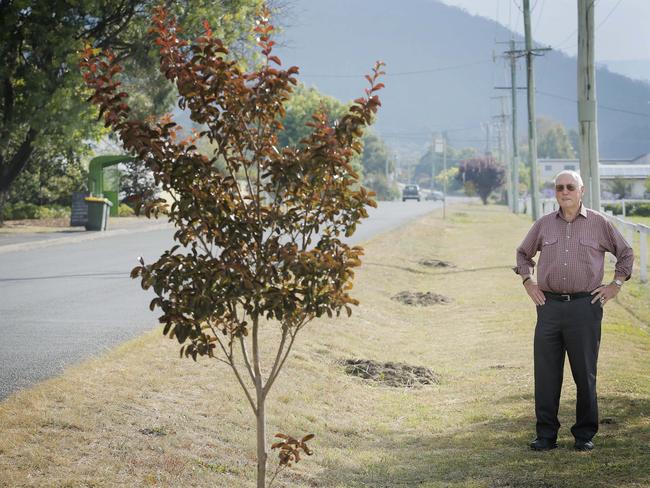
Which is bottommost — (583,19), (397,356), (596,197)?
(397,356)

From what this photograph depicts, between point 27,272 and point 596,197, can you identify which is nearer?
point 27,272

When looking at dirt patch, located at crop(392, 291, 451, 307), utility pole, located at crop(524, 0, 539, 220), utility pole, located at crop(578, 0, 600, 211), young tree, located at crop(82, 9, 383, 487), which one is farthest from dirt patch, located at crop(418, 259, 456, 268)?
utility pole, located at crop(524, 0, 539, 220)

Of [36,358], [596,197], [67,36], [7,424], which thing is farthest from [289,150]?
[67,36]

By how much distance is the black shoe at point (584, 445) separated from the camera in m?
7.52

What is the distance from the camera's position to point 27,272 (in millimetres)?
21062

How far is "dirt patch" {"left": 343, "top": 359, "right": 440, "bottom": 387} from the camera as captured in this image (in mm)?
11148

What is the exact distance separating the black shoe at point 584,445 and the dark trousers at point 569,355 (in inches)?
1.2

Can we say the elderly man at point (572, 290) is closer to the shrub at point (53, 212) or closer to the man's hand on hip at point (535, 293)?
the man's hand on hip at point (535, 293)

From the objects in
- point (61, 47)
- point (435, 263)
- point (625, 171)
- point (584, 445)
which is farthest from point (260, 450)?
point (625, 171)

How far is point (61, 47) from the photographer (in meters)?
29.7

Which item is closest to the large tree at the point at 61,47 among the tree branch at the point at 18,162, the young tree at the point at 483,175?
the tree branch at the point at 18,162

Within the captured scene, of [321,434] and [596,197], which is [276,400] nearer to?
[321,434]

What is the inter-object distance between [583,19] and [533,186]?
959 inches

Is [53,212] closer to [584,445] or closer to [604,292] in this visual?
[584,445]
